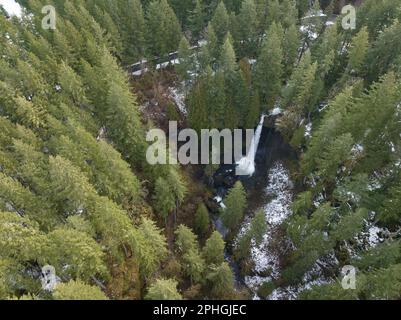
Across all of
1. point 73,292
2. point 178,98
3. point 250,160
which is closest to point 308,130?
point 250,160

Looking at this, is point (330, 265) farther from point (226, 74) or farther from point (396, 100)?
point (226, 74)

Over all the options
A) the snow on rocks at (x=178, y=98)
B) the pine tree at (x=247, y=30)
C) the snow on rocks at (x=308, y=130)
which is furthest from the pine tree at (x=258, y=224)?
the pine tree at (x=247, y=30)

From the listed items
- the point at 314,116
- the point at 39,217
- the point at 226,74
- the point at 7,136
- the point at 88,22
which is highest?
the point at 88,22

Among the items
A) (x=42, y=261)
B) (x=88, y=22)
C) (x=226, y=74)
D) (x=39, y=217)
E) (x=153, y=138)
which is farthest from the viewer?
(x=88, y=22)

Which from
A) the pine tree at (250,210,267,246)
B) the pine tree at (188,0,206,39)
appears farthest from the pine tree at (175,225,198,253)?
the pine tree at (188,0,206,39)

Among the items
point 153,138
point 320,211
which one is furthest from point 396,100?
point 153,138

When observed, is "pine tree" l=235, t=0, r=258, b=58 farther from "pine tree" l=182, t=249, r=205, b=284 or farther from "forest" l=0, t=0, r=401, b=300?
"pine tree" l=182, t=249, r=205, b=284
